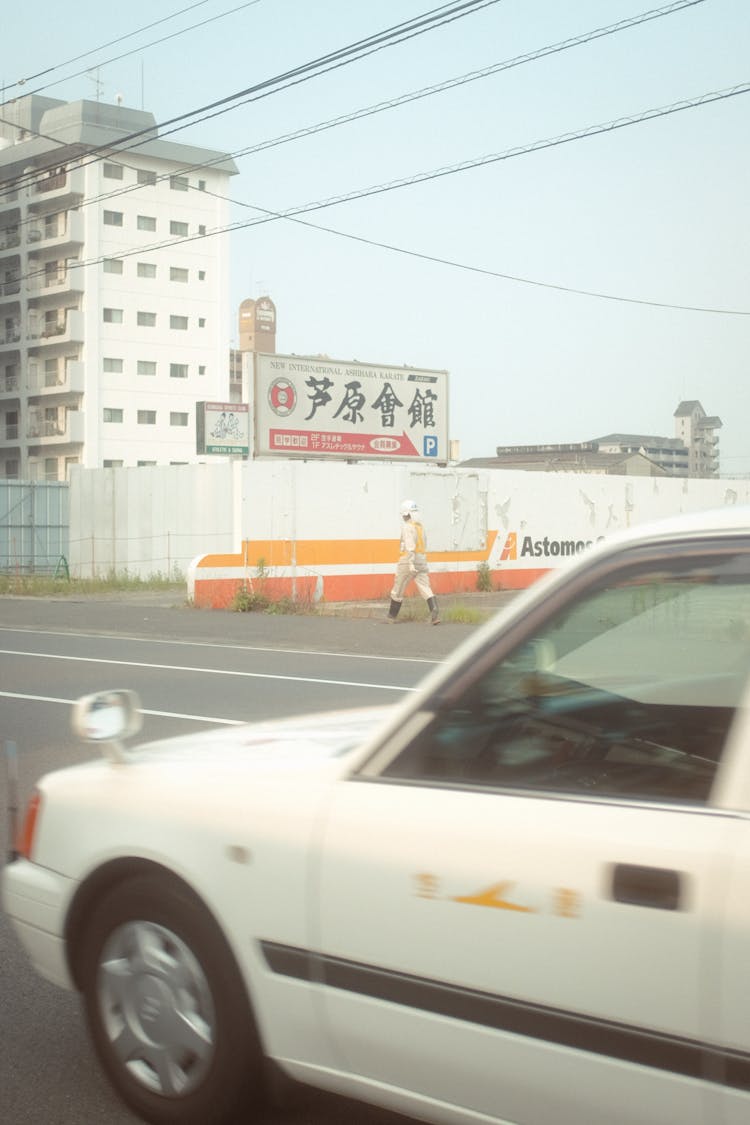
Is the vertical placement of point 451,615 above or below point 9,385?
below

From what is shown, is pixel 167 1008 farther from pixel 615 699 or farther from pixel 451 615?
pixel 451 615

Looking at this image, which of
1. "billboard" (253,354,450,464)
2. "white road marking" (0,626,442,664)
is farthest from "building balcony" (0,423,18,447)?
"white road marking" (0,626,442,664)

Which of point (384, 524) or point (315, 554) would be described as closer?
point (315, 554)

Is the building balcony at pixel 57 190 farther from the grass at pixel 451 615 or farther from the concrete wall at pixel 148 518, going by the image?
the grass at pixel 451 615

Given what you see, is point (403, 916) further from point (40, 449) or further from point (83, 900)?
point (40, 449)

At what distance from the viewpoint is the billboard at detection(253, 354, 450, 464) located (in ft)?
105

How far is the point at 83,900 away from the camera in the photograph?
3557 mm

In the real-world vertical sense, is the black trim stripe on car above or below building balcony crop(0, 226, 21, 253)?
below

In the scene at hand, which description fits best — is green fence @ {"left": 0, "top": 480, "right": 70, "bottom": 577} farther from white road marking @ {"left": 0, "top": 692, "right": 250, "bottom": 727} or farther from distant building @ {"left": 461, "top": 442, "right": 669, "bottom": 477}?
distant building @ {"left": 461, "top": 442, "right": 669, "bottom": 477}

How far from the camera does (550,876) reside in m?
2.66

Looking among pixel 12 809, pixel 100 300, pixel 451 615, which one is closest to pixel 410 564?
pixel 451 615

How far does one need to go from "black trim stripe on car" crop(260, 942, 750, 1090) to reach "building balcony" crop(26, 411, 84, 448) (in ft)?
237

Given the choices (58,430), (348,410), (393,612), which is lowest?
(393,612)

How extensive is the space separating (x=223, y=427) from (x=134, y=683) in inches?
786
